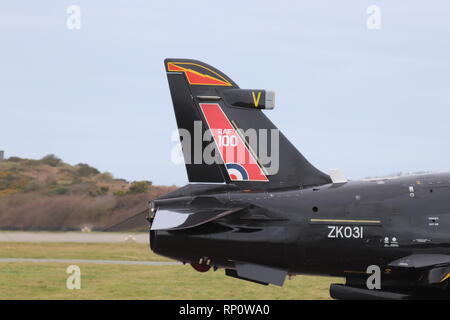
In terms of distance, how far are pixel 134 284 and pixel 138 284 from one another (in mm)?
110

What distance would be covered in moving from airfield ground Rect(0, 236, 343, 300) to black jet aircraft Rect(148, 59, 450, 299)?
4.69 meters

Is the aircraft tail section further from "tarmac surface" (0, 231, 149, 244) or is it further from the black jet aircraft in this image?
"tarmac surface" (0, 231, 149, 244)

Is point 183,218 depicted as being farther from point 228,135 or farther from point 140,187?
point 140,187

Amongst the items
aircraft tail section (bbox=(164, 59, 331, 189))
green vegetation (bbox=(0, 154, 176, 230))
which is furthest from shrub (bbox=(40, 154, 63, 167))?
aircraft tail section (bbox=(164, 59, 331, 189))

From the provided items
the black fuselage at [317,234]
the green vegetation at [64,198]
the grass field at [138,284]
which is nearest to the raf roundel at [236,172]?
the black fuselage at [317,234]

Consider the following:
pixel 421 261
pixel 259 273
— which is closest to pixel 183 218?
pixel 259 273

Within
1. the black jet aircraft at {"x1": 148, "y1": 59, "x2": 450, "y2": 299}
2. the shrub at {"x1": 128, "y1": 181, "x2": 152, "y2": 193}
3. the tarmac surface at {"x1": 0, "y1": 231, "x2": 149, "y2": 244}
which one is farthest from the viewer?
the tarmac surface at {"x1": 0, "y1": 231, "x2": 149, "y2": 244}

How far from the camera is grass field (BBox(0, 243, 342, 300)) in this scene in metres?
17.4

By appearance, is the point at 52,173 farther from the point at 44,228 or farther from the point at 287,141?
the point at 287,141

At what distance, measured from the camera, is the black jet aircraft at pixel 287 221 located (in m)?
12.4

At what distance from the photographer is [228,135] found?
43.3 ft

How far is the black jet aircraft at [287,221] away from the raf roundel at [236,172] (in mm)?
19

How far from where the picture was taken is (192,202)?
12672 millimetres
